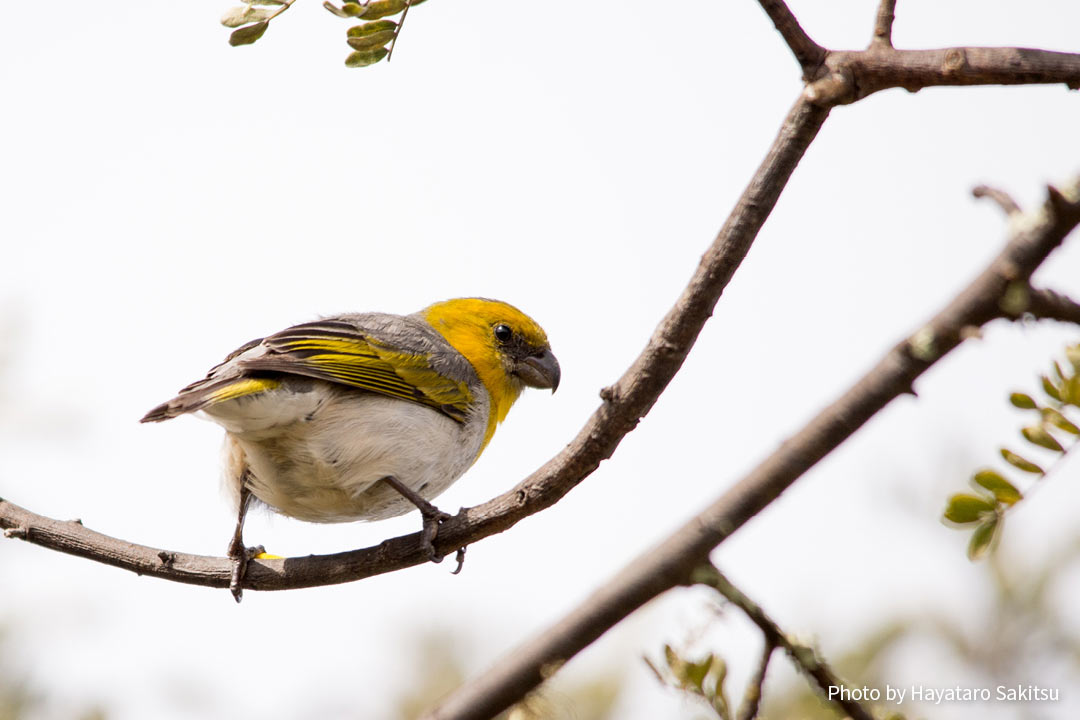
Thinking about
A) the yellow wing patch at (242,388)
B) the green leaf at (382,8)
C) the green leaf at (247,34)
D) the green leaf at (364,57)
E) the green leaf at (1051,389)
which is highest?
the green leaf at (1051,389)

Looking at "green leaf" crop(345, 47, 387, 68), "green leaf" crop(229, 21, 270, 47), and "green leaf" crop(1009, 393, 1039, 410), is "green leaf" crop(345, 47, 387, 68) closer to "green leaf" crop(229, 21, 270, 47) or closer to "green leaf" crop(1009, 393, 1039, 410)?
"green leaf" crop(229, 21, 270, 47)

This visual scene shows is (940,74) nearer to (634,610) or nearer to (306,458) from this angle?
(634,610)

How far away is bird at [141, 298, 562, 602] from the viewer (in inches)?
178

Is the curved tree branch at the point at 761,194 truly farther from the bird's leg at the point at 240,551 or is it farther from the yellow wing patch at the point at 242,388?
the yellow wing patch at the point at 242,388

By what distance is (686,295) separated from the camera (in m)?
2.46

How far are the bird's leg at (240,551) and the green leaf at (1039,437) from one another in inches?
123

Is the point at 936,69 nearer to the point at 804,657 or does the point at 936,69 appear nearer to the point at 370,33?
the point at 804,657

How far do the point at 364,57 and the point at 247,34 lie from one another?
1.11 ft

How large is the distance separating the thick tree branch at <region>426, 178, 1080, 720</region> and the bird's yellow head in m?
4.41

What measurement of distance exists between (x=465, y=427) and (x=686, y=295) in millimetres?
3071

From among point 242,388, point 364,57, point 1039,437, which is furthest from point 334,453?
point 1039,437

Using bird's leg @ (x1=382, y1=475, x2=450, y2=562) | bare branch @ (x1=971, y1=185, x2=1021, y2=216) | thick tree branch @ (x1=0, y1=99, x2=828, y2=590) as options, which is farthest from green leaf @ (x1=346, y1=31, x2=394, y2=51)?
bare branch @ (x1=971, y1=185, x2=1021, y2=216)

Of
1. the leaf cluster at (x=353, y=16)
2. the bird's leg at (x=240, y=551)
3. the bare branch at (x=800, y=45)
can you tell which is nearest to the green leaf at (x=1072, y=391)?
the bare branch at (x=800, y=45)

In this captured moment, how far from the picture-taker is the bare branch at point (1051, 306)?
137cm
